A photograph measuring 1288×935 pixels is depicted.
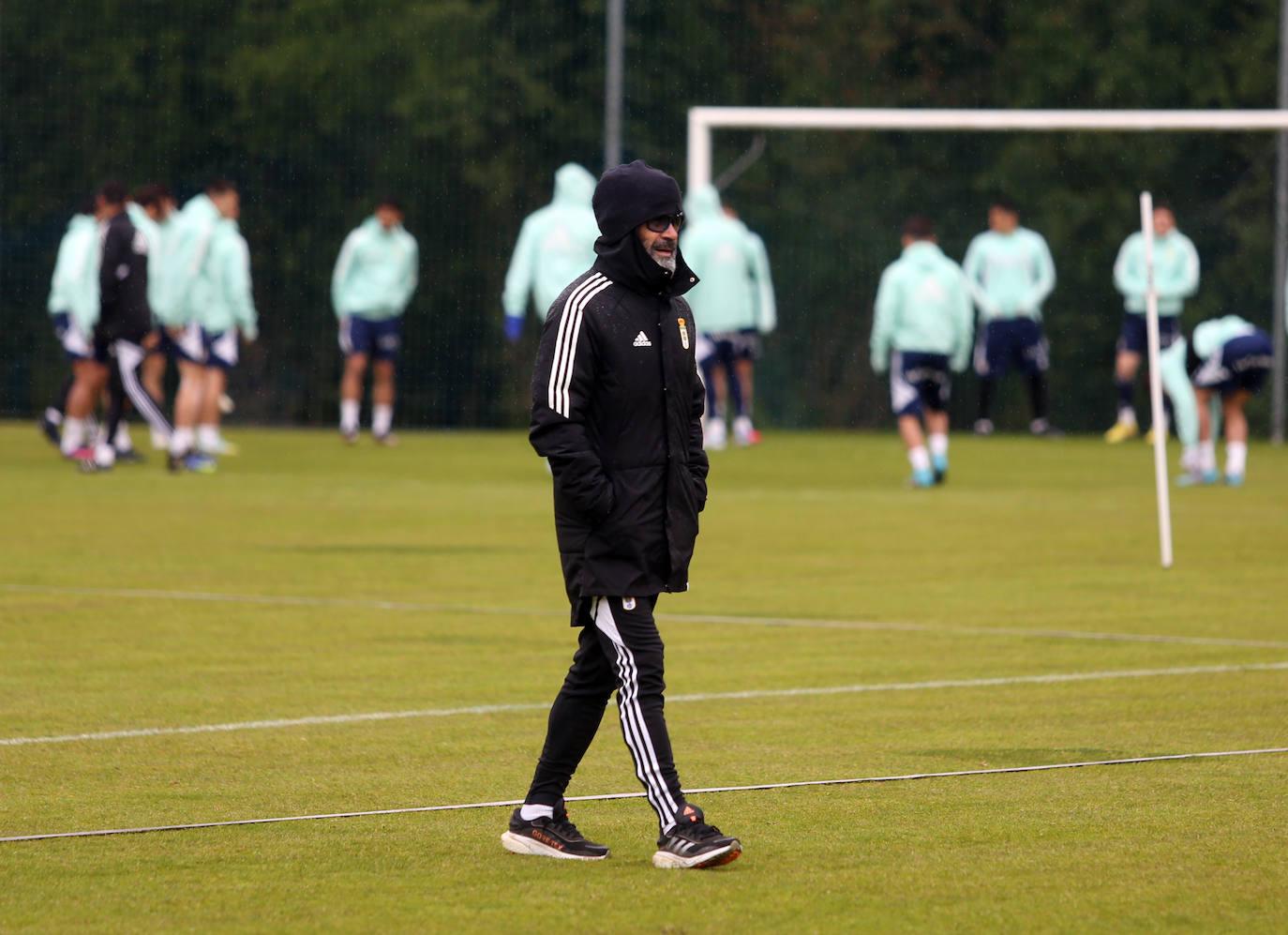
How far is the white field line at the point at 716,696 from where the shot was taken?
8.88 metres

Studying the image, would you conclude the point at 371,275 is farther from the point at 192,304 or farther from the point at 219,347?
the point at 192,304

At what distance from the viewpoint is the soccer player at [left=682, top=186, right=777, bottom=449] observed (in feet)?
88.6

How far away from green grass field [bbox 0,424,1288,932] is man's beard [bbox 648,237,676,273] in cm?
161

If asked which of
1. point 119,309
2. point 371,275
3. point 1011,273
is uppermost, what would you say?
point 1011,273

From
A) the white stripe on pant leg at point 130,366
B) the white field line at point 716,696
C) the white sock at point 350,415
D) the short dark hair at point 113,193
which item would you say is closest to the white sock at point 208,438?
the white stripe on pant leg at point 130,366

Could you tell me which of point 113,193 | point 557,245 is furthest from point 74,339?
point 557,245

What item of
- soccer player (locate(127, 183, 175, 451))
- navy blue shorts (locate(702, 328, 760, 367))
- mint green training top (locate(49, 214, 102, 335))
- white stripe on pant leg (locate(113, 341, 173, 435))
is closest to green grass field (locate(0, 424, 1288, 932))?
white stripe on pant leg (locate(113, 341, 173, 435))

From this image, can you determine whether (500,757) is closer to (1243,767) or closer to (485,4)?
(1243,767)

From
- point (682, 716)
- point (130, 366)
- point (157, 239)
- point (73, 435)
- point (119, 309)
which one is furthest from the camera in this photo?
point (157, 239)

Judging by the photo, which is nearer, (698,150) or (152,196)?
(152,196)

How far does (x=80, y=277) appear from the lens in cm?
2381

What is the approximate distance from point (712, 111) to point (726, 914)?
69.3 ft

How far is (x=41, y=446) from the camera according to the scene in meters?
26.8

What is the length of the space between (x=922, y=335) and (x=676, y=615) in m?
9.35
